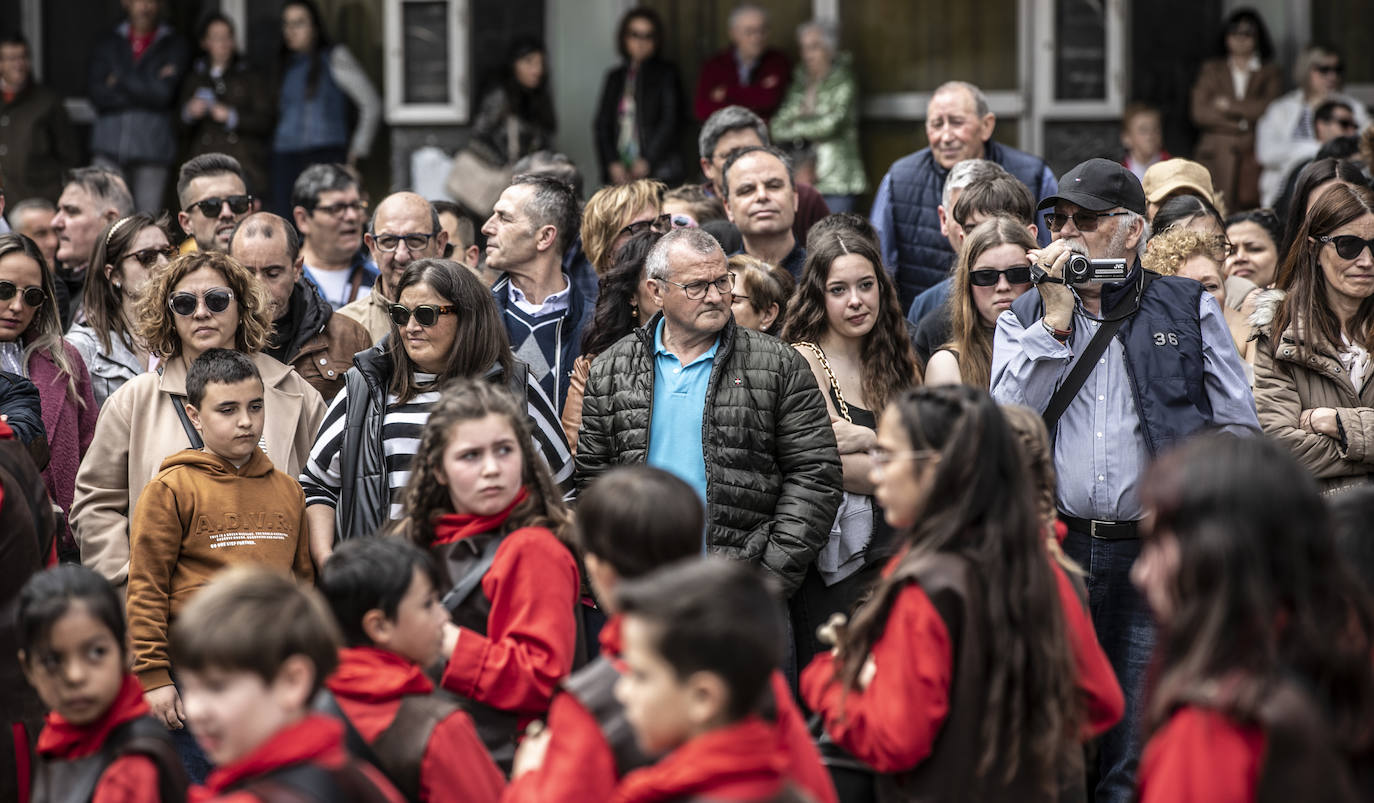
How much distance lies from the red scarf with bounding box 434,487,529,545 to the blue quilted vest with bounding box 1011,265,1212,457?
1.85 metres

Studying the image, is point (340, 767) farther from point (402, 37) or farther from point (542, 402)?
point (402, 37)

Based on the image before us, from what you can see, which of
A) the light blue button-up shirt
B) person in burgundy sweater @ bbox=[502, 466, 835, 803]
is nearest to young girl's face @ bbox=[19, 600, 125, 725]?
person in burgundy sweater @ bbox=[502, 466, 835, 803]

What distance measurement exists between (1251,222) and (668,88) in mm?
4894

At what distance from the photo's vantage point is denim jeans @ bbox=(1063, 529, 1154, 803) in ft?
15.9

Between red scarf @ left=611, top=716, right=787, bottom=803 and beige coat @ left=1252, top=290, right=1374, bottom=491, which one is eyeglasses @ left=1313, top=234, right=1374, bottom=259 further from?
red scarf @ left=611, top=716, right=787, bottom=803

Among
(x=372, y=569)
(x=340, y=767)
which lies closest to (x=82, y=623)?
(x=372, y=569)

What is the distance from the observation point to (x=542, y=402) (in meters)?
5.08

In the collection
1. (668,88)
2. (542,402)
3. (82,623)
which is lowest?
(82,623)

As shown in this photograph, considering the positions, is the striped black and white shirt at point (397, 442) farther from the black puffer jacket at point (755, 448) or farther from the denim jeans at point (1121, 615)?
the denim jeans at point (1121, 615)

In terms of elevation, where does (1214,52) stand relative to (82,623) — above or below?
above

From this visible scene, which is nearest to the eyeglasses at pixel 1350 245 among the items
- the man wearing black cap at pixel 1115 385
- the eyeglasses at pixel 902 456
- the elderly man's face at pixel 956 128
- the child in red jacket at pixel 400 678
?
the man wearing black cap at pixel 1115 385

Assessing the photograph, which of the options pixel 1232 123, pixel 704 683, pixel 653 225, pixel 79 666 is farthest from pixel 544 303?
pixel 1232 123

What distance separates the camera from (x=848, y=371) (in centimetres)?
569

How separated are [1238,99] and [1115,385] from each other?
6.61m
